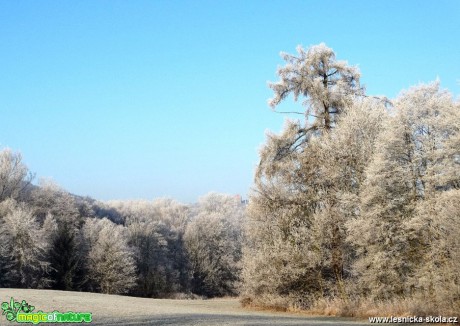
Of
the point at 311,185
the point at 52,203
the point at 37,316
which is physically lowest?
the point at 37,316

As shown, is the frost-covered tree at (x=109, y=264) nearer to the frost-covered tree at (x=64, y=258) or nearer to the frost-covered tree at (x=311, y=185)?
the frost-covered tree at (x=64, y=258)

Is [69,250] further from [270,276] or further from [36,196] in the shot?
[270,276]

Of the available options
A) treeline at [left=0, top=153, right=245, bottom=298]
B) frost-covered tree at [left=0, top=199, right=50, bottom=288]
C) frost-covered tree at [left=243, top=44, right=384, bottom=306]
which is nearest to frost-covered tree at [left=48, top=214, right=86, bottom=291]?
treeline at [left=0, top=153, right=245, bottom=298]

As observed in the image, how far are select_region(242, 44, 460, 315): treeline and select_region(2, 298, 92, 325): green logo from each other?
12.5 m

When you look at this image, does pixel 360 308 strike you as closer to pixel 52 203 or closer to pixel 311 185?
pixel 311 185

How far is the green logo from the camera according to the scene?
14.6m

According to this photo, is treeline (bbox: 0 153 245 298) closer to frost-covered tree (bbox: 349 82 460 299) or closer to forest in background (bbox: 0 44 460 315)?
forest in background (bbox: 0 44 460 315)

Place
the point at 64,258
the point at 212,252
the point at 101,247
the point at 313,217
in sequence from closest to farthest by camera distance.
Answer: the point at 313,217 < the point at 64,258 < the point at 101,247 < the point at 212,252

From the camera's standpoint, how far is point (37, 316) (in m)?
15.1

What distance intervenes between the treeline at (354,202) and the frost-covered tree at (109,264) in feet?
117

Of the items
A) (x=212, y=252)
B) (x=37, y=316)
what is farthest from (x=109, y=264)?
(x=37, y=316)

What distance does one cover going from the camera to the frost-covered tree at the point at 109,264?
5972 cm

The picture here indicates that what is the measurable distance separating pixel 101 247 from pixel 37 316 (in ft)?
160

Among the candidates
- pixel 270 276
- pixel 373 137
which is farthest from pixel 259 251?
pixel 373 137
